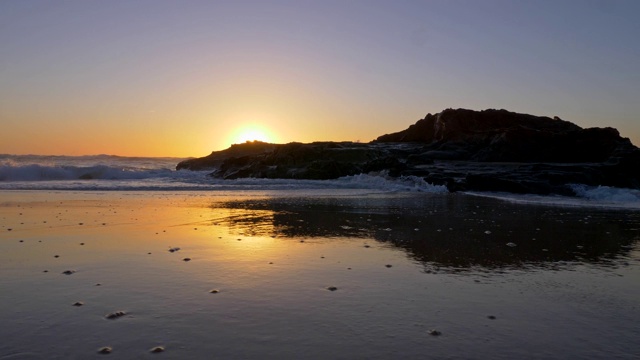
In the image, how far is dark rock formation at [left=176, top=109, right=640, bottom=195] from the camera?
35875 mm

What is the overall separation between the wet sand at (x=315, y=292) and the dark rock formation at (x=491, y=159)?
2318 cm

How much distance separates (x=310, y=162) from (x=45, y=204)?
34.0 metres

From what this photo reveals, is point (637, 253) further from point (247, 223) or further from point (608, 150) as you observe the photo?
point (608, 150)

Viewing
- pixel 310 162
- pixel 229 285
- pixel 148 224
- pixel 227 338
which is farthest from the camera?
pixel 310 162

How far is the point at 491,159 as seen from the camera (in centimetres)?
5212

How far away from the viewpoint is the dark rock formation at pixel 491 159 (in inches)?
1412

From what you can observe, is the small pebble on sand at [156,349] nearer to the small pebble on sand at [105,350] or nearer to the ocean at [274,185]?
the small pebble on sand at [105,350]

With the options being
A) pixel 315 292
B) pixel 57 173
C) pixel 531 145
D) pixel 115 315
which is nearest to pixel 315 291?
pixel 315 292

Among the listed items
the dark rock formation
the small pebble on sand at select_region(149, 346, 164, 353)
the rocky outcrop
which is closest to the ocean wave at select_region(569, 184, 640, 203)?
the dark rock formation

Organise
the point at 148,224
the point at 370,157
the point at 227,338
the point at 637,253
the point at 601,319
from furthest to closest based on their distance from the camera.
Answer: the point at 370,157 < the point at 148,224 < the point at 637,253 < the point at 601,319 < the point at 227,338

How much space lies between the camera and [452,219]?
16.7 meters

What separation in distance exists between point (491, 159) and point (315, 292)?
161 feet

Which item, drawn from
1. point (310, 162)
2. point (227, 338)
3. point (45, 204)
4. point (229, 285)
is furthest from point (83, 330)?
point (310, 162)

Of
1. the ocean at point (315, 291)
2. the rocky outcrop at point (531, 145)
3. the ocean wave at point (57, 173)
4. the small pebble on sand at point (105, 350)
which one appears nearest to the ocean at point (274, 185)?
the ocean wave at point (57, 173)
